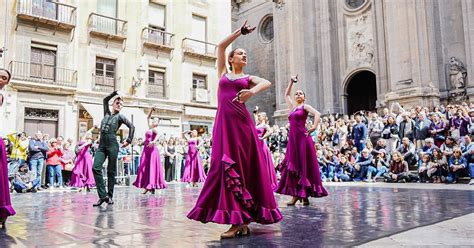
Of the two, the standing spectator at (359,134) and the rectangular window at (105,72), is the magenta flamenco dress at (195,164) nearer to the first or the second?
the standing spectator at (359,134)

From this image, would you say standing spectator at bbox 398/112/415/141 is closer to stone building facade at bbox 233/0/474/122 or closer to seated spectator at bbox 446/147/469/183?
seated spectator at bbox 446/147/469/183

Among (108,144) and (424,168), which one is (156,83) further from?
(108,144)

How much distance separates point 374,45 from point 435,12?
4019mm

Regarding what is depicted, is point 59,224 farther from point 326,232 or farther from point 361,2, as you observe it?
point 361,2

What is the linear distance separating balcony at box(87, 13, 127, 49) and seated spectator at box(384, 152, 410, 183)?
17.1m

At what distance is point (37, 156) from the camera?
14078 mm

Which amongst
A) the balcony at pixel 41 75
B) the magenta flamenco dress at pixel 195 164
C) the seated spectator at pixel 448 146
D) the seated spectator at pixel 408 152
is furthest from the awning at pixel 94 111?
the seated spectator at pixel 448 146

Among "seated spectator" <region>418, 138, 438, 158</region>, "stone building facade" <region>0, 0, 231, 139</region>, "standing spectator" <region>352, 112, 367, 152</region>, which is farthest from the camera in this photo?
"stone building facade" <region>0, 0, 231, 139</region>

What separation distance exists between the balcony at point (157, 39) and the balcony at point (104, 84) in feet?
10.7

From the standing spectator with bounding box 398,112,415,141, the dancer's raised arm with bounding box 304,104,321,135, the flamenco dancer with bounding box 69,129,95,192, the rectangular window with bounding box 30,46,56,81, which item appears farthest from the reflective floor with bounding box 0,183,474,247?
the rectangular window with bounding box 30,46,56,81

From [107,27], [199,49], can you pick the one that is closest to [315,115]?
[107,27]

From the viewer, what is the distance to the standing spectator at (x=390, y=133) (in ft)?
50.7

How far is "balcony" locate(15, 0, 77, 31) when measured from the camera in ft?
66.7

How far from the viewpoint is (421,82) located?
→ 2120 cm
